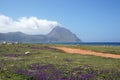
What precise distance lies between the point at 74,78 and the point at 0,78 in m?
8.73

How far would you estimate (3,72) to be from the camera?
24328 millimetres

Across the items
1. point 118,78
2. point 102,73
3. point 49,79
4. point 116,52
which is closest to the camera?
point 49,79

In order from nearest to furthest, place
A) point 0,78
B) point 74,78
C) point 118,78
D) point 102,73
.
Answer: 1. point 0,78
2. point 74,78
3. point 118,78
4. point 102,73

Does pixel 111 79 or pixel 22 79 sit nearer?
pixel 22 79

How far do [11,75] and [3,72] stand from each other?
3.63 feet

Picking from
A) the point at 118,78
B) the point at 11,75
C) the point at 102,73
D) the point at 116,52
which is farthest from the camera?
the point at 116,52

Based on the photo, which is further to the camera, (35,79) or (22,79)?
(35,79)

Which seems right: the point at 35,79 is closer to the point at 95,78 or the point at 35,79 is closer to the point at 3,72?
the point at 3,72

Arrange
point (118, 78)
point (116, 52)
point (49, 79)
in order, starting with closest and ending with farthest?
point (49, 79)
point (118, 78)
point (116, 52)

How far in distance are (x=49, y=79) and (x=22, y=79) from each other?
3637 mm

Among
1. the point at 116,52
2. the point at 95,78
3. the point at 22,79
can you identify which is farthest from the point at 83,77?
the point at 116,52

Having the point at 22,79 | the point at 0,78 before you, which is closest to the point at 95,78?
the point at 22,79

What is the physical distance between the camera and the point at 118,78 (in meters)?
29.9

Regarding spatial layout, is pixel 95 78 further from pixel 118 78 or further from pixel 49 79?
pixel 49 79
